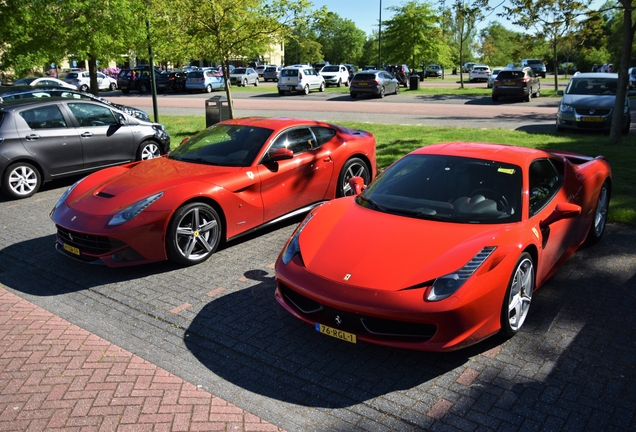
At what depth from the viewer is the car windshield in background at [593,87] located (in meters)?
16.1

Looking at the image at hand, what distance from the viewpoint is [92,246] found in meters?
6.09

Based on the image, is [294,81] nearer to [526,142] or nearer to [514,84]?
[514,84]

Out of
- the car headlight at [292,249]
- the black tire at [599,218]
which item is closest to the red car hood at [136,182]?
the car headlight at [292,249]

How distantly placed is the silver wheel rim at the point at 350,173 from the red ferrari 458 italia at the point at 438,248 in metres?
2.25

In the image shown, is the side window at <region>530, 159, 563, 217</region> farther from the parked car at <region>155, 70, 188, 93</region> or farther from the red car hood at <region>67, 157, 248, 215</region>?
the parked car at <region>155, 70, 188, 93</region>

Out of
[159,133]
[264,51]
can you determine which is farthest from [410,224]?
[264,51]

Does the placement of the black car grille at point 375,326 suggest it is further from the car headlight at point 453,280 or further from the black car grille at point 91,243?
the black car grille at point 91,243

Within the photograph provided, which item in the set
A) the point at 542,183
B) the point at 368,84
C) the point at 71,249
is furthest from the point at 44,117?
the point at 368,84

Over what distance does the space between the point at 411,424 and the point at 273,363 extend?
1202 millimetres

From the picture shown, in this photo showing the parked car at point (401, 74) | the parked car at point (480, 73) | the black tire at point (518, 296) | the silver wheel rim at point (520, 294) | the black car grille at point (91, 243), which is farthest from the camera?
the parked car at point (480, 73)

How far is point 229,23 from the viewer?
583 inches

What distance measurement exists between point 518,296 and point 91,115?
8.61 meters

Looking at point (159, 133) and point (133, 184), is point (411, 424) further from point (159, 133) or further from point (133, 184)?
point (159, 133)

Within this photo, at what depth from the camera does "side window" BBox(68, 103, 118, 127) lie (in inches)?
409
